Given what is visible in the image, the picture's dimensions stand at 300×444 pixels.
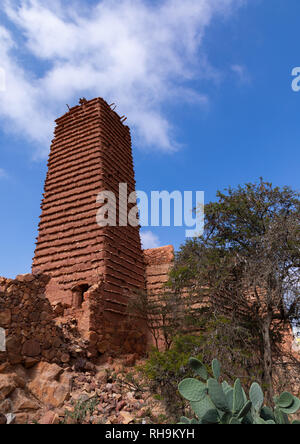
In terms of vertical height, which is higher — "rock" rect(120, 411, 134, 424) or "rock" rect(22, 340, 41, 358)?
"rock" rect(22, 340, 41, 358)

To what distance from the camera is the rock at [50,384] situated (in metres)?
7.27

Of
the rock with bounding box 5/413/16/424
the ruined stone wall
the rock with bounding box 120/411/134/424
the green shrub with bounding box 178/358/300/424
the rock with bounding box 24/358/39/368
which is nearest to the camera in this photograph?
the green shrub with bounding box 178/358/300/424

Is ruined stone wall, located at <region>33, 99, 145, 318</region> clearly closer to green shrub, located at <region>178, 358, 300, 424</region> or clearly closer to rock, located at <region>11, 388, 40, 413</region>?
rock, located at <region>11, 388, 40, 413</region>

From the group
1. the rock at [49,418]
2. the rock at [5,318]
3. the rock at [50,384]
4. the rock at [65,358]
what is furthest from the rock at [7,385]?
the rock at [65,358]

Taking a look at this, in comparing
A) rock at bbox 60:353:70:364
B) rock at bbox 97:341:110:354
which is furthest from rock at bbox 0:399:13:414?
rock at bbox 97:341:110:354

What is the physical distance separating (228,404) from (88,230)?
9.54 m

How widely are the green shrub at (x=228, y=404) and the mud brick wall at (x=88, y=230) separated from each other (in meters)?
7.25

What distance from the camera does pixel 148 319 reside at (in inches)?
479

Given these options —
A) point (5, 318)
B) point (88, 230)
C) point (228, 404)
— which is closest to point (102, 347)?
point (5, 318)

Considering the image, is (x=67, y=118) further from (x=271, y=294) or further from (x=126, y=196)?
(x=271, y=294)

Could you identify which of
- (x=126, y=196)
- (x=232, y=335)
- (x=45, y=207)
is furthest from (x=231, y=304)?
(x=45, y=207)

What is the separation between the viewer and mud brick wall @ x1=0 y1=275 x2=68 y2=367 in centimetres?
743

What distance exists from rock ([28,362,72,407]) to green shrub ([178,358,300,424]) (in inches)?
198
